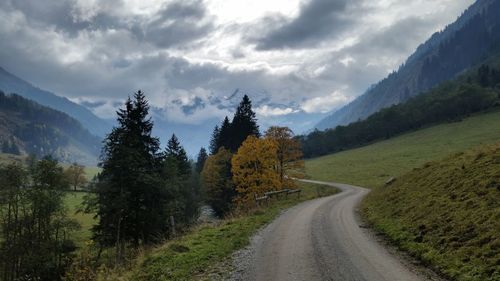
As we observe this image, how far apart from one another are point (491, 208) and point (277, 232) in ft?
36.1

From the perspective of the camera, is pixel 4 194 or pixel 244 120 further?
pixel 244 120

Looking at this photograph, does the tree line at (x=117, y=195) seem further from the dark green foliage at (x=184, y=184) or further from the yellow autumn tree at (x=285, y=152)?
the dark green foliage at (x=184, y=184)

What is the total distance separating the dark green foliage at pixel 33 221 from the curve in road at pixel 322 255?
1521 inches

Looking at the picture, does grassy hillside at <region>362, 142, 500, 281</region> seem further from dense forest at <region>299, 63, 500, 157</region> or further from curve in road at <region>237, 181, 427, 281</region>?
dense forest at <region>299, 63, 500, 157</region>

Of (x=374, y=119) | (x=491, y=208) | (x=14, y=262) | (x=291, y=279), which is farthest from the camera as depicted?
(x=374, y=119)

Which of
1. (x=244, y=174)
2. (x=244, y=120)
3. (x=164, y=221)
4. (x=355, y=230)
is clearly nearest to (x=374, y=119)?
(x=244, y=120)

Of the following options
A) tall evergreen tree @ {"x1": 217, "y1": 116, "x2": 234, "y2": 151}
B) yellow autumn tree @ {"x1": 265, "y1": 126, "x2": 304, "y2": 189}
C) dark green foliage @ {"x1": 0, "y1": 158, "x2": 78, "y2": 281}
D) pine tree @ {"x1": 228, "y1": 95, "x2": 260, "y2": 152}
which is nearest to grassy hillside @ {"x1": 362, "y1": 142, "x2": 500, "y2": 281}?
yellow autumn tree @ {"x1": 265, "y1": 126, "x2": 304, "y2": 189}

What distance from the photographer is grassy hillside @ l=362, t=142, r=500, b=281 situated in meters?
13.4

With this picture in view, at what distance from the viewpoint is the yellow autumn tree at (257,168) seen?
5669cm

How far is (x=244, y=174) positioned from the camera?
60.0 metres

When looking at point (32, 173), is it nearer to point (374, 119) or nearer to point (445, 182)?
point (445, 182)

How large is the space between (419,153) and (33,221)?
76986mm

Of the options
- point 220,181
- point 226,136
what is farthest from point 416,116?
point 220,181

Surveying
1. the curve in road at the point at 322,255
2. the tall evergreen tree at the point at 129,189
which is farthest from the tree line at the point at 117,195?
the curve in road at the point at 322,255
